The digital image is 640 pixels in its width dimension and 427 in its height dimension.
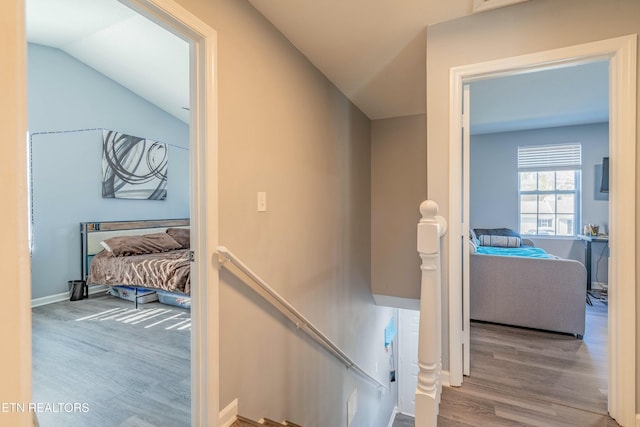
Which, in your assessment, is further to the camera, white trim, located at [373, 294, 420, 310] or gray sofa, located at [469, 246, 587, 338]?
white trim, located at [373, 294, 420, 310]

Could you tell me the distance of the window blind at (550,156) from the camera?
4930 mm

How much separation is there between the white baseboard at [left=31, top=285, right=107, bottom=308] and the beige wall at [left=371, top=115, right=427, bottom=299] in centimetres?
390

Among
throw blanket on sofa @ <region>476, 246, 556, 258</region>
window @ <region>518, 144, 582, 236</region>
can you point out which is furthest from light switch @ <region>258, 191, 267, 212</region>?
window @ <region>518, 144, 582, 236</region>

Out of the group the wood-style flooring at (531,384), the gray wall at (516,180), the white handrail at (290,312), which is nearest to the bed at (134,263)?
the white handrail at (290,312)

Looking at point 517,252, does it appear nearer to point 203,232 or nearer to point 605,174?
point 605,174

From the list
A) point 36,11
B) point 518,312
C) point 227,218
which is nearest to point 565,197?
point 518,312

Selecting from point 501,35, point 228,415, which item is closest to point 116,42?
point 501,35

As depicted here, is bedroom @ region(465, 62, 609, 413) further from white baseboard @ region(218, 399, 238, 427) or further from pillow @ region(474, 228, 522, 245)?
white baseboard @ region(218, 399, 238, 427)

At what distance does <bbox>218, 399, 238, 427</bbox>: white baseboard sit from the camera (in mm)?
1579

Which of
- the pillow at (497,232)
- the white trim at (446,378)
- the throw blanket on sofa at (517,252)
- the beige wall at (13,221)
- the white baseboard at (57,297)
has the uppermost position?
the beige wall at (13,221)

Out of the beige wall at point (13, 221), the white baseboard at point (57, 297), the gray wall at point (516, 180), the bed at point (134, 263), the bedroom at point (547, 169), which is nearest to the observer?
the beige wall at point (13, 221)

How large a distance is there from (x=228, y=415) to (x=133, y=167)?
14.7ft

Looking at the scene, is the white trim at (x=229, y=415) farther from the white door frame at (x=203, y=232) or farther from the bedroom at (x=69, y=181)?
the bedroom at (x=69, y=181)

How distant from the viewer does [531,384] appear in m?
1.88
